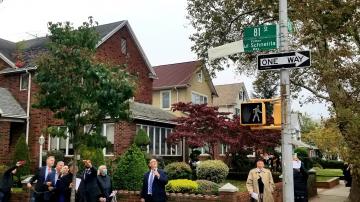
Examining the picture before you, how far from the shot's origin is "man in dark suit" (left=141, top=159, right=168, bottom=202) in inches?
421

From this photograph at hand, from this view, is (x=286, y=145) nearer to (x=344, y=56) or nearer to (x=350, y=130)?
(x=350, y=130)

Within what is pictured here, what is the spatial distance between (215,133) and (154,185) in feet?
48.6

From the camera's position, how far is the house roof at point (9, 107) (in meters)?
24.5

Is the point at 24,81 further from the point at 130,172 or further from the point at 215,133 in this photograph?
the point at 130,172

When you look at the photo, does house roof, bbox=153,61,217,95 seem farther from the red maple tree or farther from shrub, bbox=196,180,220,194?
shrub, bbox=196,180,220,194

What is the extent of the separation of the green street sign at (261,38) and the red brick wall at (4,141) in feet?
62.0

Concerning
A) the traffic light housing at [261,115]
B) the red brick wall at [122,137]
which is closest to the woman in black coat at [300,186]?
the traffic light housing at [261,115]

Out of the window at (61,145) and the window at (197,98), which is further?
the window at (197,98)

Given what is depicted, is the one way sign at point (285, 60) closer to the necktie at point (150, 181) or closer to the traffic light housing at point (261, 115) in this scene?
the traffic light housing at point (261, 115)

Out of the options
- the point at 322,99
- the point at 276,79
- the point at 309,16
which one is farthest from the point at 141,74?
the point at 309,16

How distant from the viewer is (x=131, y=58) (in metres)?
31.1

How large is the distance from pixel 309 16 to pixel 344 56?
5.65 feet

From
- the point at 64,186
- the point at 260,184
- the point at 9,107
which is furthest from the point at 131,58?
the point at 260,184

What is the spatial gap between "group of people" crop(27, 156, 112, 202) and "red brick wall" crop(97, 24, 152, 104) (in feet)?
55.3
